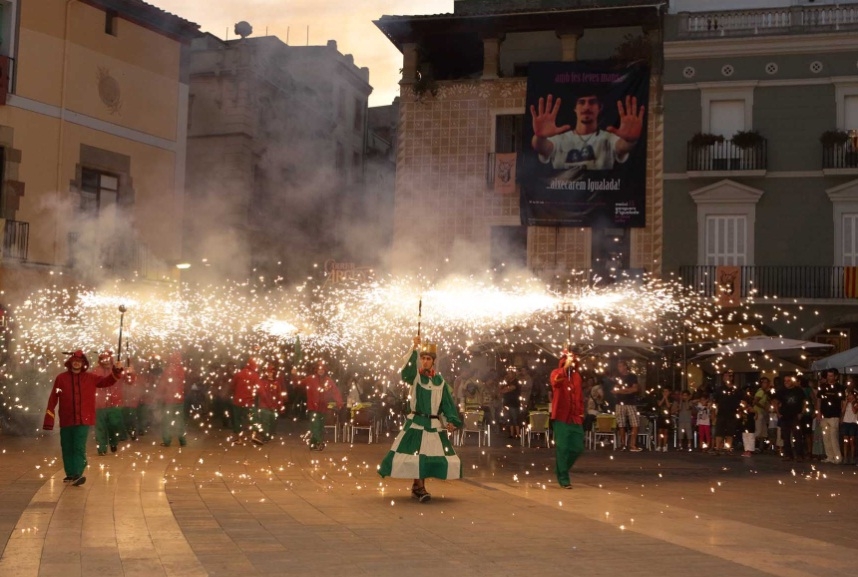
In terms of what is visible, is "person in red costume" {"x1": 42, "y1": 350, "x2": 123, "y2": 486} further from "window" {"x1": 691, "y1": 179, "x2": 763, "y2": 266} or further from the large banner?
"window" {"x1": 691, "y1": 179, "x2": 763, "y2": 266}

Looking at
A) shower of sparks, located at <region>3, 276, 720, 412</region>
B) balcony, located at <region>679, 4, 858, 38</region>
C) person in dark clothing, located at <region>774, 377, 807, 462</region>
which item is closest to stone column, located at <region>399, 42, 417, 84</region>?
shower of sparks, located at <region>3, 276, 720, 412</region>

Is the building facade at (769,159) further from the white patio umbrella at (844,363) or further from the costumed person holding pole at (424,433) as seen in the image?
the costumed person holding pole at (424,433)

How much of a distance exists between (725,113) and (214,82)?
13.9m

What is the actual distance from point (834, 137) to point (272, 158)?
49.2ft

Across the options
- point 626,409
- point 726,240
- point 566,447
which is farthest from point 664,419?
point 566,447

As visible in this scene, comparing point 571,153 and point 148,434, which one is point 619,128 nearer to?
point 571,153

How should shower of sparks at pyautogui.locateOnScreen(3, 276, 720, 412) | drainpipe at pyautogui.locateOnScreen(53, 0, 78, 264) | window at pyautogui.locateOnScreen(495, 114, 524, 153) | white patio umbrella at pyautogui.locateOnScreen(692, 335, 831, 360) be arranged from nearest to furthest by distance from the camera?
white patio umbrella at pyautogui.locateOnScreen(692, 335, 831, 360), shower of sparks at pyautogui.locateOnScreen(3, 276, 720, 412), drainpipe at pyautogui.locateOnScreen(53, 0, 78, 264), window at pyautogui.locateOnScreen(495, 114, 524, 153)

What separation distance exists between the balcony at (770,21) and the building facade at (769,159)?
0.9 inches

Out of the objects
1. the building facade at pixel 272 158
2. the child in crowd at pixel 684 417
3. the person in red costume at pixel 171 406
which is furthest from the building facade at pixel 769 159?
the person in red costume at pixel 171 406

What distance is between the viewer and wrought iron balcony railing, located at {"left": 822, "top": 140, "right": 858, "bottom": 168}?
84.7 ft

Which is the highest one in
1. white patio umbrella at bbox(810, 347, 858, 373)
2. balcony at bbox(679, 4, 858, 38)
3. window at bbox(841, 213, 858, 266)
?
balcony at bbox(679, 4, 858, 38)

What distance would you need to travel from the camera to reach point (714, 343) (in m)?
22.7

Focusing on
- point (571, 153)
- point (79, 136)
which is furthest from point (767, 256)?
point (79, 136)

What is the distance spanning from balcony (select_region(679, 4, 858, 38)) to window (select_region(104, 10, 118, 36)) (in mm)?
12853
